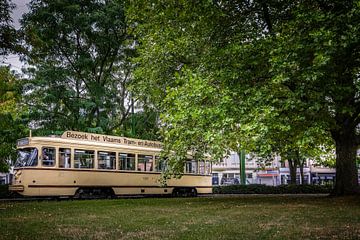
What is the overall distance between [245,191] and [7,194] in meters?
17.5

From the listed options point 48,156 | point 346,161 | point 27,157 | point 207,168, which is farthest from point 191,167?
point 27,157

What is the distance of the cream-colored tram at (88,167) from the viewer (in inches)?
794

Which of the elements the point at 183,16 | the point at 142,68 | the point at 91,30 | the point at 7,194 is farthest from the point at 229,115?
the point at 7,194

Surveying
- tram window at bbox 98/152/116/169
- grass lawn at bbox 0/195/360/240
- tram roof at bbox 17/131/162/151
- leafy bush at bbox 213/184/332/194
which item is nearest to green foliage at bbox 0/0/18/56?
grass lawn at bbox 0/195/360/240

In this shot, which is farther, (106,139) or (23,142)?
(106,139)

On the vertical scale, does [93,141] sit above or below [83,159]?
above

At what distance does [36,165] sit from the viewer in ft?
65.9

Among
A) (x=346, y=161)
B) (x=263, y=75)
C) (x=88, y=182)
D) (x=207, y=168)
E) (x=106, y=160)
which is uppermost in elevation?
(x=263, y=75)

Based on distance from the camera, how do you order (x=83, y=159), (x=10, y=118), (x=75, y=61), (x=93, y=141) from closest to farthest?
(x=83, y=159) < (x=93, y=141) < (x=10, y=118) < (x=75, y=61)

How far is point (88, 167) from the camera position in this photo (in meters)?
22.3

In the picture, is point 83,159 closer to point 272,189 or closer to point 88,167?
point 88,167

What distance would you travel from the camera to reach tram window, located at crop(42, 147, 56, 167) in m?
20.4

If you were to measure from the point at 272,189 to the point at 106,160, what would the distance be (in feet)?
49.5

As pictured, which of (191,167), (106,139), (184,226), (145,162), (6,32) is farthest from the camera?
(191,167)
